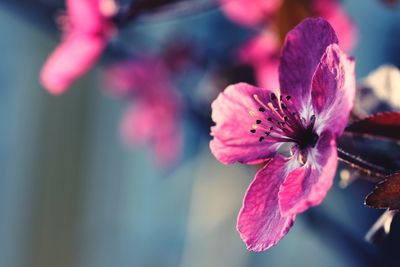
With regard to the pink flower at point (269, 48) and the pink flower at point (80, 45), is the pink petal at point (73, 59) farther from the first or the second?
the pink flower at point (269, 48)

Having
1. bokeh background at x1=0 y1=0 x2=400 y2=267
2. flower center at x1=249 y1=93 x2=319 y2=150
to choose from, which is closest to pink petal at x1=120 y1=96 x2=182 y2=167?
flower center at x1=249 y1=93 x2=319 y2=150

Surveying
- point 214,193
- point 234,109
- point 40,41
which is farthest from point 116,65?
point 40,41

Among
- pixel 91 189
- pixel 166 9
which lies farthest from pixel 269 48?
pixel 91 189

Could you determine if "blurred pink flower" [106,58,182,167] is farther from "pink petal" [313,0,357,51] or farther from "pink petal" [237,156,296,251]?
"pink petal" [237,156,296,251]

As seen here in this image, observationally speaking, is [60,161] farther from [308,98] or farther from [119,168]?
[308,98]

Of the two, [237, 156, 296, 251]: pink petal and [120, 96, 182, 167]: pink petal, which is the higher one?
[237, 156, 296, 251]: pink petal
